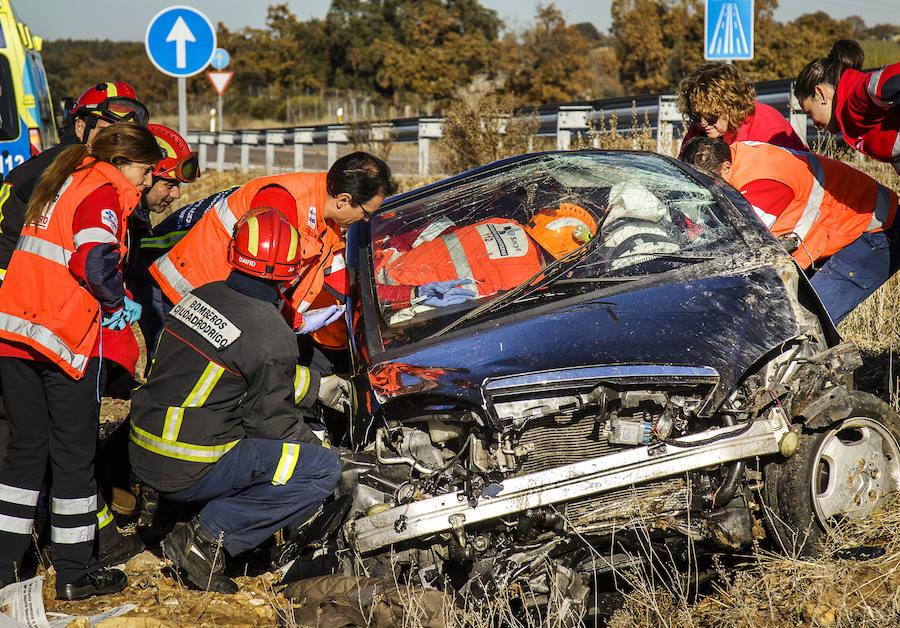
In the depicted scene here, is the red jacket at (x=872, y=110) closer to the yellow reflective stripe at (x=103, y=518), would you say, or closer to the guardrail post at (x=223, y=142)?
the yellow reflective stripe at (x=103, y=518)

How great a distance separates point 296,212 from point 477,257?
0.92 meters

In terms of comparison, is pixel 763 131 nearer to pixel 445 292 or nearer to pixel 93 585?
pixel 445 292

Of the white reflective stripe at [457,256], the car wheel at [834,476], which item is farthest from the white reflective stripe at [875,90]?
the white reflective stripe at [457,256]

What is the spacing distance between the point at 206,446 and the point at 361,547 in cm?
77

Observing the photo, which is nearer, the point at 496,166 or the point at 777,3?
the point at 496,166

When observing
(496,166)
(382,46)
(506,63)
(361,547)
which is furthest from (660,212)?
(382,46)

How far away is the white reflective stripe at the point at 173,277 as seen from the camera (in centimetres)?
398

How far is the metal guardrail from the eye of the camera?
8.45m

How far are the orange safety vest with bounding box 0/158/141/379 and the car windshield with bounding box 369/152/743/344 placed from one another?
1283mm

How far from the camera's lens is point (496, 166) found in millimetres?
4402

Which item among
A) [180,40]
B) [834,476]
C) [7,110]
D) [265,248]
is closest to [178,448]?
[265,248]

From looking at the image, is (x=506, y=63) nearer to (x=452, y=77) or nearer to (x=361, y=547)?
(x=452, y=77)

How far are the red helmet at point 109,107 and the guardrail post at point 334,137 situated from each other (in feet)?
28.9

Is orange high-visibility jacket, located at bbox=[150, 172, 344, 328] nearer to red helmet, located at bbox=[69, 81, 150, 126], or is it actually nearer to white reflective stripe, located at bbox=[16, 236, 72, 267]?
white reflective stripe, located at bbox=[16, 236, 72, 267]
